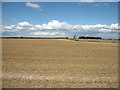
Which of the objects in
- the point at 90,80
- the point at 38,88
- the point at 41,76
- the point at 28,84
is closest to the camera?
the point at 38,88

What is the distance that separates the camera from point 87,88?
5.28 meters

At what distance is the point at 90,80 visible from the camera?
609cm

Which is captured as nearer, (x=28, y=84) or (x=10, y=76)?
(x=28, y=84)

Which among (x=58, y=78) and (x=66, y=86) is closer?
(x=66, y=86)

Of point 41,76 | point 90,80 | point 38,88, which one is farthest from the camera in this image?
point 41,76

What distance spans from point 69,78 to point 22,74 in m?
2.19

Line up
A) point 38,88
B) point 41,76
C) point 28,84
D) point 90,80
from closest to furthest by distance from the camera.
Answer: point 38,88, point 28,84, point 90,80, point 41,76

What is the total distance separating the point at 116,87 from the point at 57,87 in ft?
7.24

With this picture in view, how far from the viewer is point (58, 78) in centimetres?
627

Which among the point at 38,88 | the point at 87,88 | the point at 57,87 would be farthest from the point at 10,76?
the point at 87,88

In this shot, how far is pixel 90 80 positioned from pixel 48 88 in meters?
1.86

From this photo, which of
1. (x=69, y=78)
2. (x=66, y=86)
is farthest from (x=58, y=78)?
(x=66, y=86)

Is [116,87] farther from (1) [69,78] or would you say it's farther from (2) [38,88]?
(2) [38,88]

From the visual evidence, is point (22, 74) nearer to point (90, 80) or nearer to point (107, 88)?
point (90, 80)
